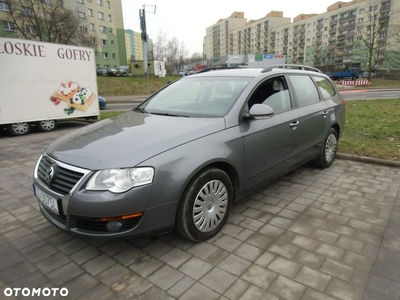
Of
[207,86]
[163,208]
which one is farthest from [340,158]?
[163,208]

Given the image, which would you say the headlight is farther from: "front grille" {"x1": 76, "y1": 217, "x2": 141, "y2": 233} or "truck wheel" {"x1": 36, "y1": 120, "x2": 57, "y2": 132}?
"truck wheel" {"x1": 36, "y1": 120, "x2": 57, "y2": 132}

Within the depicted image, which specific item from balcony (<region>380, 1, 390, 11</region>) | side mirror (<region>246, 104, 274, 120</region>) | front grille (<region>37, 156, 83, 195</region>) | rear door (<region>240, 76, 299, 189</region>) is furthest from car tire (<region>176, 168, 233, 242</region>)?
balcony (<region>380, 1, 390, 11</region>)

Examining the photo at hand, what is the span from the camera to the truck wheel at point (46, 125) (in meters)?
8.71

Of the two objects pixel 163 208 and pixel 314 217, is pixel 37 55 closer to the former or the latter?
pixel 163 208

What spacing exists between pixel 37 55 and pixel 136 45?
118954mm

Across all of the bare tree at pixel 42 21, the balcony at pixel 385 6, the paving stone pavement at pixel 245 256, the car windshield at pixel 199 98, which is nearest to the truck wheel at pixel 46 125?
the paving stone pavement at pixel 245 256

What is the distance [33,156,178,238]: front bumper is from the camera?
2.09 metres

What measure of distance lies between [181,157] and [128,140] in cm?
53

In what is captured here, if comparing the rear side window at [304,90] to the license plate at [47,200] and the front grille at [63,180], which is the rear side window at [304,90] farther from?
the license plate at [47,200]

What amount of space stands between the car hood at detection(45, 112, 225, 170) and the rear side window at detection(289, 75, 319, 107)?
1.68 m

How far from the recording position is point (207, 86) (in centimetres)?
348

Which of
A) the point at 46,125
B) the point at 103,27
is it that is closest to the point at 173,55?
the point at 103,27

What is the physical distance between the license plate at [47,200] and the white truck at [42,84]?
6669mm
